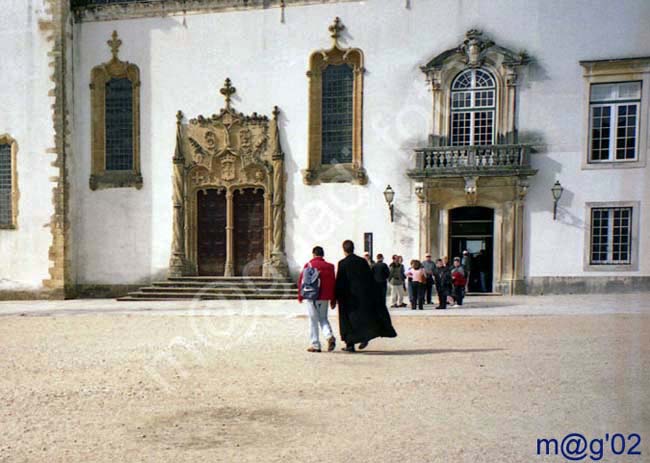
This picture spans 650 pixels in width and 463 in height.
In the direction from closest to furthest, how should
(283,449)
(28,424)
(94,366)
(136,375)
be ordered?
(283,449)
(28,424)
(136,375)
(94,366)

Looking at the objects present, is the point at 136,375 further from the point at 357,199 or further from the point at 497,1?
the point at 497,1

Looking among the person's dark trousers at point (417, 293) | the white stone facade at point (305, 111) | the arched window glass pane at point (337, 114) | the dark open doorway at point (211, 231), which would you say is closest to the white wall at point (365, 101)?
the white stone facade at point (305, 111)

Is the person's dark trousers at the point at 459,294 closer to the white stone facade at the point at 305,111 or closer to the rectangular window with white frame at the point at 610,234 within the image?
the white stone facade at the point at 305,111

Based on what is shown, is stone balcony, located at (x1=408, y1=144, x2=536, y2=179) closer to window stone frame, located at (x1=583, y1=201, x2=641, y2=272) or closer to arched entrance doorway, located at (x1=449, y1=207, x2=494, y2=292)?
arched entrance doorway, located at (x1=449, y1=207, x2=494, y2=292)

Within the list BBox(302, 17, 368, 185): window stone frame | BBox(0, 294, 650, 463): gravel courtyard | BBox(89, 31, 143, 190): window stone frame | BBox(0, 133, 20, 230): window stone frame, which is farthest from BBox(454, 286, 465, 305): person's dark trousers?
BBox(0, 133, 20, 230): window stone frame

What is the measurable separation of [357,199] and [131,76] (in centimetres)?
939

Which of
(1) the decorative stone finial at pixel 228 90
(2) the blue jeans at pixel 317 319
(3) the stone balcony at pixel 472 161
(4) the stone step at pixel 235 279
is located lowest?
(4) the stone step at pixel 235 279

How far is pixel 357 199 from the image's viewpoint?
60.1 feet

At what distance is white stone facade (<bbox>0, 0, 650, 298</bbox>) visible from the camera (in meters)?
16.7

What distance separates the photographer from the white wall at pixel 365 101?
1666 cm

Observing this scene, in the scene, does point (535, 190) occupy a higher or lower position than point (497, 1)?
lower

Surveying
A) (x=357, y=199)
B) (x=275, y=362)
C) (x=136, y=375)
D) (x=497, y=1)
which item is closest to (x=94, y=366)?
(x=136, y=375)

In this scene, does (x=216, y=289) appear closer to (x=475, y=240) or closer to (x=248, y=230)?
(x=248, y=230)

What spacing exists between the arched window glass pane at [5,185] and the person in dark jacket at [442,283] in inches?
617
